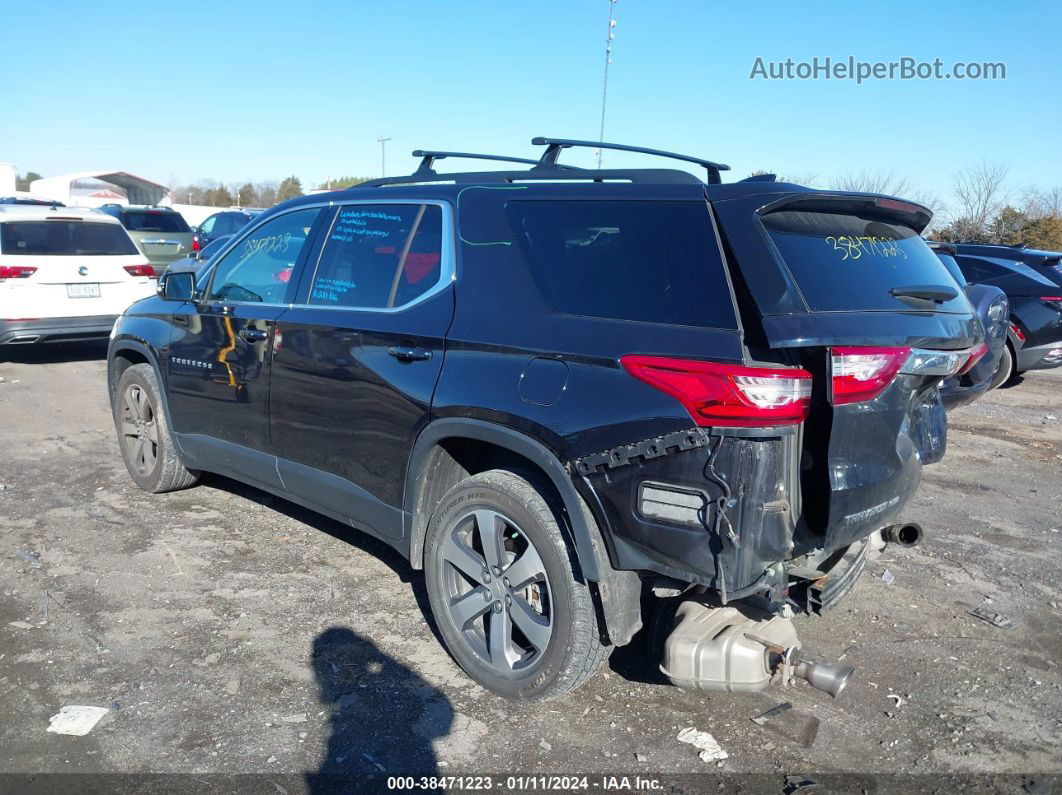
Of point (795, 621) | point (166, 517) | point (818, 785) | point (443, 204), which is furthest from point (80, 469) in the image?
point (818, 785)

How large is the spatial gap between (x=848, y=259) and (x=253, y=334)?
9.74 feet

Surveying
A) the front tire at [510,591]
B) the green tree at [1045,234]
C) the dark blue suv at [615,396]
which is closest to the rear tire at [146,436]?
the dark blue suv at [615,396]

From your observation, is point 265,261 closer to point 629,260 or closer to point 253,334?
point 253,334

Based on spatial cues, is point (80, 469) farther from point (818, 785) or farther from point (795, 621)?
point (818, 785)

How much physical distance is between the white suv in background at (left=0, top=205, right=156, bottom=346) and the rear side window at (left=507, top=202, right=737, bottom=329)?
830cm

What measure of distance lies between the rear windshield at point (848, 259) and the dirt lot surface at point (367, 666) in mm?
1597

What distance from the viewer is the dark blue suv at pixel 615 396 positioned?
2928 millimetres

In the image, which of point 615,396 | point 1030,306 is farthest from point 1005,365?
point 615,396

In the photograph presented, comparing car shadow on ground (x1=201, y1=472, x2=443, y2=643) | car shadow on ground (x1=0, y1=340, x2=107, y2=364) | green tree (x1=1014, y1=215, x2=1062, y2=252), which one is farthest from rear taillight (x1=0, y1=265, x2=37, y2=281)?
green tree (x1=1014, y1=215, x2=1062, y2=252)

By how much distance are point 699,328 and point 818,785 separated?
1.61 meters

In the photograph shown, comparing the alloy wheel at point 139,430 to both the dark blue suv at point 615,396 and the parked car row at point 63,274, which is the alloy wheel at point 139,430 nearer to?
the dark blue suv at point 615,396

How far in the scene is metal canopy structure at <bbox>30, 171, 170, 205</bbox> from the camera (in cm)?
4659

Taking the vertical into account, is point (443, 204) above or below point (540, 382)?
above

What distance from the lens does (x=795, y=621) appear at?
4.39 m
